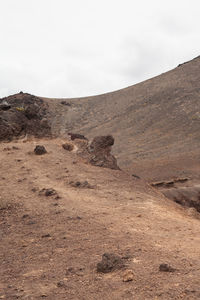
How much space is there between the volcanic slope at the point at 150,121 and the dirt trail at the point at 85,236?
12.3 metres

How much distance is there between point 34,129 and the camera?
53.8ft

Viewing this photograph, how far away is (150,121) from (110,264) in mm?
40249

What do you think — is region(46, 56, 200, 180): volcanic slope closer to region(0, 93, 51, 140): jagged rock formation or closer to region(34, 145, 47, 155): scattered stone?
region(0, 93, 51, 140): jagged rock formation

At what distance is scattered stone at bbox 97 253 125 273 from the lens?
5.08 m

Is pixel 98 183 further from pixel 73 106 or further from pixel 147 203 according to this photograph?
pixel 73 106

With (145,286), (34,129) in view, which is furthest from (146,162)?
(145,286)

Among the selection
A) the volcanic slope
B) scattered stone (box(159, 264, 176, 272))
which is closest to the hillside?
scattered stone (box(159, 264, 176, 272))

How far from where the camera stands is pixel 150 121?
146 feet

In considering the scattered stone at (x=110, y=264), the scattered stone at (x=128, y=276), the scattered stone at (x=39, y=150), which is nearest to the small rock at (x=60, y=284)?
the scattered stone at (x=110, y=264)

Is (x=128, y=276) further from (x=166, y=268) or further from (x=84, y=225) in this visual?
(x=84, y=225)

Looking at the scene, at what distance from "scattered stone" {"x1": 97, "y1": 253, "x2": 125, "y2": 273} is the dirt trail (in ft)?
0.29

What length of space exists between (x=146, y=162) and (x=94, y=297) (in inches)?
1073

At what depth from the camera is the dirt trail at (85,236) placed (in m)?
4.66

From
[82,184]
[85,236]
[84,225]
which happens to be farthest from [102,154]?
[85,236]
